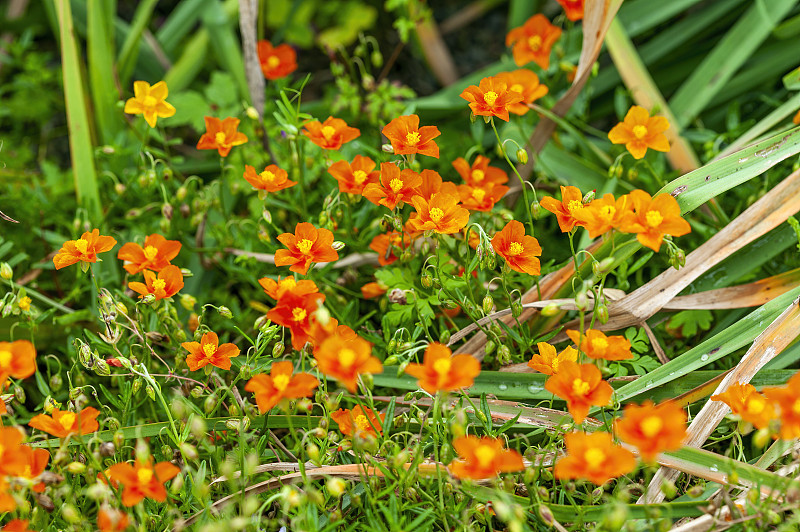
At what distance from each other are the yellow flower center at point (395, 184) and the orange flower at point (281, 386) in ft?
1.58

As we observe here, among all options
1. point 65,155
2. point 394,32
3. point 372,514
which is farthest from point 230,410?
point 394,32

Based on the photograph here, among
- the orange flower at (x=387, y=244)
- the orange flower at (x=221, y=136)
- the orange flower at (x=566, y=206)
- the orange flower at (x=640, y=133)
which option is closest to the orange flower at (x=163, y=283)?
the orange flower at (x=221, y=136)

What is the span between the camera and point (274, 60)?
7.26 feet

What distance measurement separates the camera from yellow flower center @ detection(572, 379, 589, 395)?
4.10 feet

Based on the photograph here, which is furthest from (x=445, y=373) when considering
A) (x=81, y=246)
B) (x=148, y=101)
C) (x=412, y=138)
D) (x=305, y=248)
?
(x=148, y=101)

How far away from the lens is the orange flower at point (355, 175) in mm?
1643

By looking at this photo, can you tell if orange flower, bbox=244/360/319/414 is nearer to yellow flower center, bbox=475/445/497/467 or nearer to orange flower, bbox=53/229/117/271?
yellow flower center, bbox=475/445/497/467

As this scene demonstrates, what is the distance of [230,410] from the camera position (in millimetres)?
1468

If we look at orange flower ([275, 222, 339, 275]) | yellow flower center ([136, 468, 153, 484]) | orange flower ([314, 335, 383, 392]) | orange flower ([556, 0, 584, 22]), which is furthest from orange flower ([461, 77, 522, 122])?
yellow flower center ([136, 468, 153, 484])

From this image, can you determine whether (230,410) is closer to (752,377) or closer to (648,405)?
(648,405)

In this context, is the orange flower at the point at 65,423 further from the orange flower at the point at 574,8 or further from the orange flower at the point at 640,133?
the orange flower at the point at 574,8

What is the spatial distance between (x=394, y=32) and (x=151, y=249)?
74.4 inches

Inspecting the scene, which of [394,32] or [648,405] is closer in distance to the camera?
[648,405]

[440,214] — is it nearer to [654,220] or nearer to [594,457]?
[654,220]
